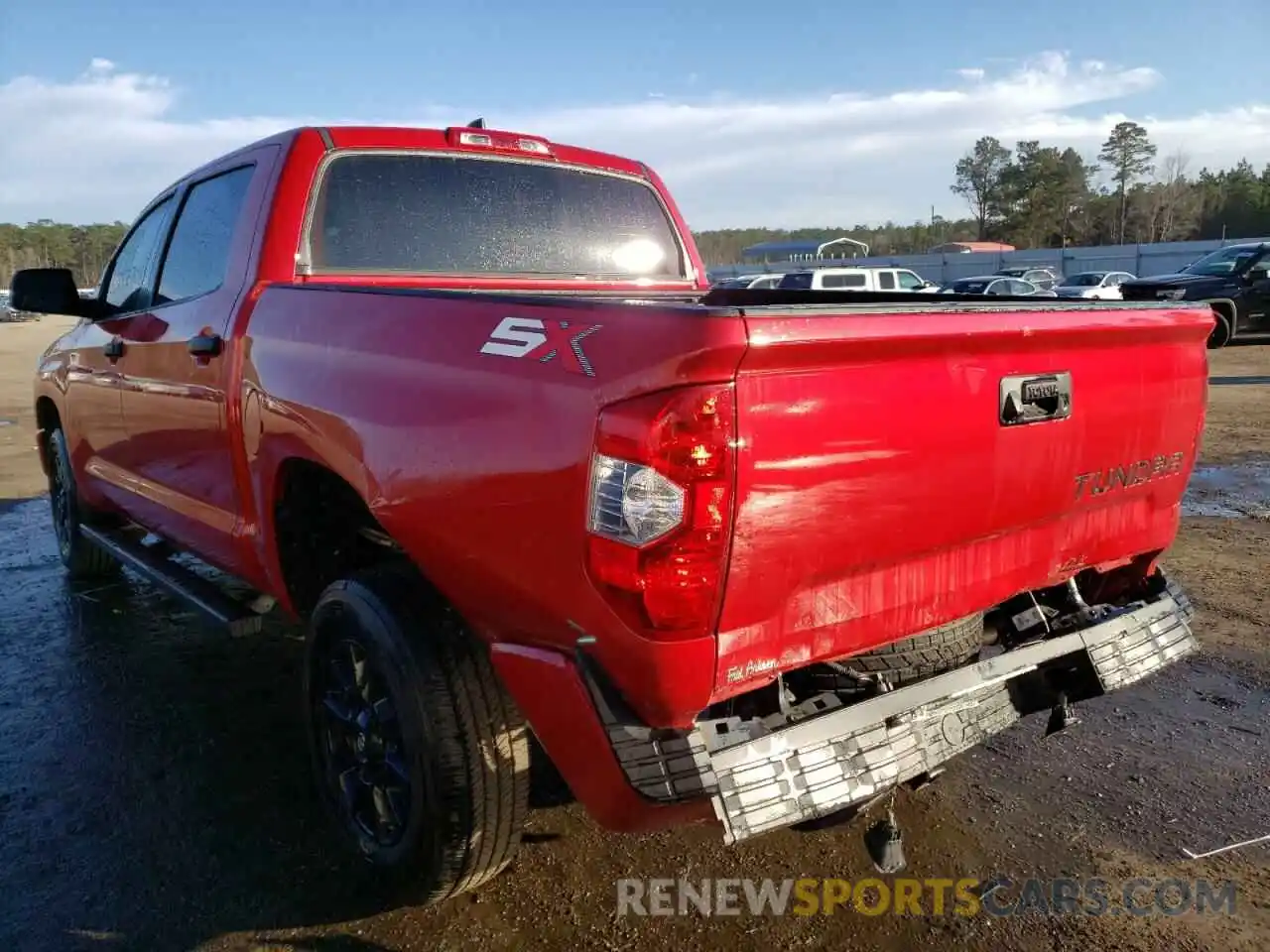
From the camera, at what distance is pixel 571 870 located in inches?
110

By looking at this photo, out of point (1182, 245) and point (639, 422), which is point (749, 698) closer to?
point (639, 422)

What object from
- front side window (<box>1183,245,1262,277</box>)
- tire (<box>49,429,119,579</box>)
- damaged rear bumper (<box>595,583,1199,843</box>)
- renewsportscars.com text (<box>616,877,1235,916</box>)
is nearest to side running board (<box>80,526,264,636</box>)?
tire (<box>49,429,119,579</box>)

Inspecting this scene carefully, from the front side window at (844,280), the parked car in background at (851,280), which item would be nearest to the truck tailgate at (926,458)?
the parked car in background at (851,280)

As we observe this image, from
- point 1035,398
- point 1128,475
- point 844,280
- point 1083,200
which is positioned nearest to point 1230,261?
point 844,280

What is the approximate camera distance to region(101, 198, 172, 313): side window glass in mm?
4312

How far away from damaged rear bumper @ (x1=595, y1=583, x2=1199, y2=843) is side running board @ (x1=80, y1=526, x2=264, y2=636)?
1850mm

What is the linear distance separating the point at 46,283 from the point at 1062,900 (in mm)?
4492

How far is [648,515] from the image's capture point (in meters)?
1.81

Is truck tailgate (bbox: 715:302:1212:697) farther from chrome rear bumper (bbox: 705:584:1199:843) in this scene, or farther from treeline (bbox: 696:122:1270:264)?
treeline (bbox: 696:122:1270:264)

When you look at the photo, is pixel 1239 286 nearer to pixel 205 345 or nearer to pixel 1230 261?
pixel 1230 261

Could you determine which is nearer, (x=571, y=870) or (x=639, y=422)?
(x=639, y=422)

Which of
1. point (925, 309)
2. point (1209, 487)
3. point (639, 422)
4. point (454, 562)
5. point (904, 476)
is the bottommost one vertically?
point (1209, 487)

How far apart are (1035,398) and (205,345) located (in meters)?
2.62

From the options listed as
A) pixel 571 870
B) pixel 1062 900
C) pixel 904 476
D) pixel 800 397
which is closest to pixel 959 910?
pixel 1062 900
